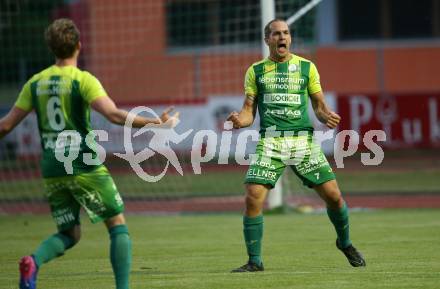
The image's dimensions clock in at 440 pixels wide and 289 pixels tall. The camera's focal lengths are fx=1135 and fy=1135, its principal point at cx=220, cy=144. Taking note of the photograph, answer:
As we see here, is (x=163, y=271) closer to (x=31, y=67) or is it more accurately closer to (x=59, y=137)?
(x=59, y=137)

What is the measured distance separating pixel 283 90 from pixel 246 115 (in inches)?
16.7

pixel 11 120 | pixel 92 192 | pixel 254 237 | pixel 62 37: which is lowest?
pixel 254 237

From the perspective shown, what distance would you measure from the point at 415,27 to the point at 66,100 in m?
28.6

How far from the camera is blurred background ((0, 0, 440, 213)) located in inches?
864

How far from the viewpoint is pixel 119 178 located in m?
26.7

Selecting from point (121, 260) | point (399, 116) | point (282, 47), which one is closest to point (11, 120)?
point (121, 260)

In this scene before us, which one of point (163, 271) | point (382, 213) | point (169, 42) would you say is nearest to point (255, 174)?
point (163, 271)

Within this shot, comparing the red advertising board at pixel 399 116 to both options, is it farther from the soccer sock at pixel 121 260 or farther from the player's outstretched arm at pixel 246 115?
the soccer sock at pixel 121 260

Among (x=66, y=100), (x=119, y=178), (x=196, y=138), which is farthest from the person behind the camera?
(x=119, y=178)

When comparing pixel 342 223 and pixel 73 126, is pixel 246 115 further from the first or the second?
pixel 73 126

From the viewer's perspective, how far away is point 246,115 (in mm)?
10609

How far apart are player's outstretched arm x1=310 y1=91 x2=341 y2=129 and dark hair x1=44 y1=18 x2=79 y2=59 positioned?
2.98 metres

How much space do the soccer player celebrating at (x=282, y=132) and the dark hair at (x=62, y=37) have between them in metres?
2.44

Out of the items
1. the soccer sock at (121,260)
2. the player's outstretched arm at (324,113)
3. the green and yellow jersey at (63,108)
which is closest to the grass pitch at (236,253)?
the soccer sock at (121,260)
